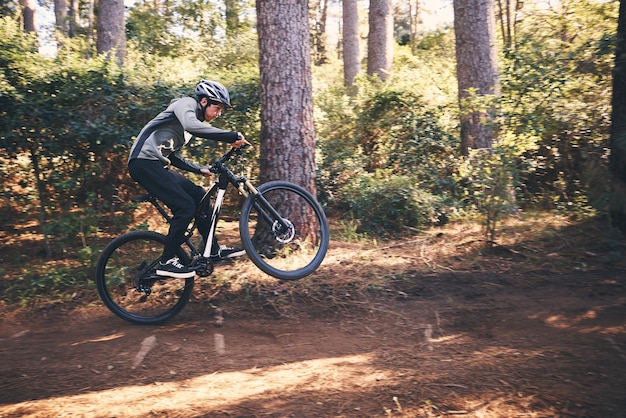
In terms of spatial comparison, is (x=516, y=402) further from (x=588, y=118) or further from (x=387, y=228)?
(x=588, y=118)

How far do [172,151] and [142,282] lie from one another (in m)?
1.44

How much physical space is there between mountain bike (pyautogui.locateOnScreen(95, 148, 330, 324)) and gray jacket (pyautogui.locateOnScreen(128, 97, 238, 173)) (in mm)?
288

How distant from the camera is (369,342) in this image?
4.69 metres

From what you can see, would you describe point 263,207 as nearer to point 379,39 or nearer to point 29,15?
point 379,39

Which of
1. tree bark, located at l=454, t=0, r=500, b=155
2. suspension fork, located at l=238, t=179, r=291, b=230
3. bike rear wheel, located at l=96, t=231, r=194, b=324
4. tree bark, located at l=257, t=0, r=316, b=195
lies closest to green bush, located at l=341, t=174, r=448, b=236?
tree bark, located at l=454, t=0, r=500, b=155

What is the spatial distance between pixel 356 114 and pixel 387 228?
3285 millimetres

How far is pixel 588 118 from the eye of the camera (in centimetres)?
738

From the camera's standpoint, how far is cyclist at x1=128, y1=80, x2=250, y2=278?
191 inches

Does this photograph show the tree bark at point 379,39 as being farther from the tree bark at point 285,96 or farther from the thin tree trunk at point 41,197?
the thin tree trunk at point 41,197

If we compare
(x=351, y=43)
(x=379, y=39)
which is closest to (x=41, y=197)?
(x=379, y=39)

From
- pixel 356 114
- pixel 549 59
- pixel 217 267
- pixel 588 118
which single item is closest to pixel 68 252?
pixel 217 267

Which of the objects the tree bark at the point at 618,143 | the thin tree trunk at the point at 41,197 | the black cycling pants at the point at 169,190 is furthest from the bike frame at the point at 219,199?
the tree bark at the point at 618,143

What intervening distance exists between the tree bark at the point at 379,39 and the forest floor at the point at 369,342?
28.1ft

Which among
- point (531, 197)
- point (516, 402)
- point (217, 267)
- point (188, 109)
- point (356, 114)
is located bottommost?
point (516, 402)
